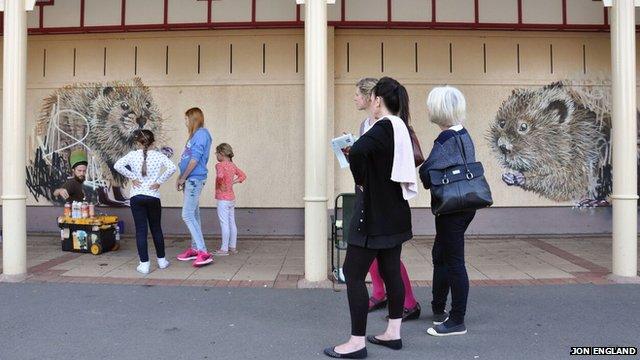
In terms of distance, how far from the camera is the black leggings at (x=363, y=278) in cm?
326

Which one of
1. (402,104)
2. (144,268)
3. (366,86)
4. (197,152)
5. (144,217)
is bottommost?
(144,268)

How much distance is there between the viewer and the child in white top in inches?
219

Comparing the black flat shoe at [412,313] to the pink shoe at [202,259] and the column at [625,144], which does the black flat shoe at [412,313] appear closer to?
the column at [625,144]

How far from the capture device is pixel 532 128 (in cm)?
827

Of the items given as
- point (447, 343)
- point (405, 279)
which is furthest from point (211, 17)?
point (447, 343)

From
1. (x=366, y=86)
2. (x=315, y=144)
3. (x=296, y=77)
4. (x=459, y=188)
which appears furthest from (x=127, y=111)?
(x=459, y=188)

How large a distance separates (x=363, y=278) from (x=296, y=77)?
5488mm

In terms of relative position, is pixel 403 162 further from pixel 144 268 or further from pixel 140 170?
pixel 144 268

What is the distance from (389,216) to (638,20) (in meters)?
6.92

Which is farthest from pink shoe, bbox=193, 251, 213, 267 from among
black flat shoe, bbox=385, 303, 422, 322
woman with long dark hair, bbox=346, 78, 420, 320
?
black flat shoe, bbox=385, 303, 422, 322

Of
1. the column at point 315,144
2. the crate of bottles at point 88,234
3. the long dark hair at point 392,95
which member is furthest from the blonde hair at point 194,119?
the long dark hair at point 392,95

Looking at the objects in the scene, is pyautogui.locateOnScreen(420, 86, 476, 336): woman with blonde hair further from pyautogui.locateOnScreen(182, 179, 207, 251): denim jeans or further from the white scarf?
pyautogui.locateOnScreen(182, 179, 207, 251): denim jeans

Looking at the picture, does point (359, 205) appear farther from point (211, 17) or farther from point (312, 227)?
point (211, 17)

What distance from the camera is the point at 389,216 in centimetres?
323
